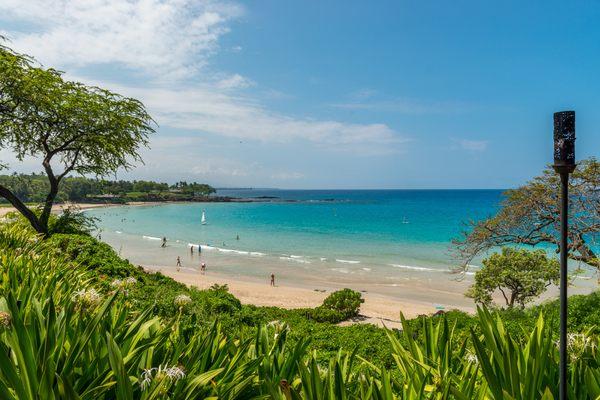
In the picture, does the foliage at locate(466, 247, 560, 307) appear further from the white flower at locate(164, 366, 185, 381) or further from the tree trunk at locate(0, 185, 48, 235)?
the tree trunk at locate(0, 185, 48, 235)

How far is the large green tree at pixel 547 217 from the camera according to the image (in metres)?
11.3

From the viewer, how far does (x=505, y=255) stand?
16609mm

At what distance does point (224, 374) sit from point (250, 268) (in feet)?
99.3

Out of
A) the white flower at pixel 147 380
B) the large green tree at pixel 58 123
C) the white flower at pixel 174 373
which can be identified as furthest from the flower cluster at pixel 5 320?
the large green tree at pixel 58 123

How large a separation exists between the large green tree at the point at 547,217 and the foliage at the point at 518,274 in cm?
295

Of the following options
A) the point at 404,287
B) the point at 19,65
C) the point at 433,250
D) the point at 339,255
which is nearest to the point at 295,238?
the point at 339,255

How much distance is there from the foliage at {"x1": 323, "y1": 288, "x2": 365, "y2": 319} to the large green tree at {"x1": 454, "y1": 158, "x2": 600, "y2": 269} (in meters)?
4.46

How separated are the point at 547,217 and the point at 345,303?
7.52 meters

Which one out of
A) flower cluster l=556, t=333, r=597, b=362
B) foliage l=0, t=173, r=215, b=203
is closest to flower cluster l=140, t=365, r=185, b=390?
flower cluster l=556, t=333, r=597, b=362

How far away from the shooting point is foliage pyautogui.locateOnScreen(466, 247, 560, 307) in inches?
626

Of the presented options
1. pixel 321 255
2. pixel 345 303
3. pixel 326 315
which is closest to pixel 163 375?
pixel 326 315

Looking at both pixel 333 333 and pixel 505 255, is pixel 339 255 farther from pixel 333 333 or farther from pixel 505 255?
pixel 333 333

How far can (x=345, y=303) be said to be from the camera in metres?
15.0

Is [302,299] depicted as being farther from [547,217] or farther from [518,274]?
[547,217]
